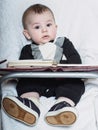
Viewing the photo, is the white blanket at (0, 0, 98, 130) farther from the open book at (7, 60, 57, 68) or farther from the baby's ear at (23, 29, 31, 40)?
the open book at (7, 60, 57, 68)

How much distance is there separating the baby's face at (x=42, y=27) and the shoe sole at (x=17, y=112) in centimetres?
48

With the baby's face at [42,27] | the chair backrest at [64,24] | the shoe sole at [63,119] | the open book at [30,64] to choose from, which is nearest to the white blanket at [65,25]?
the chair backrest at [64,24]

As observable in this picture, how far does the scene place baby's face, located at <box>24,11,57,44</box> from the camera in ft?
5.92

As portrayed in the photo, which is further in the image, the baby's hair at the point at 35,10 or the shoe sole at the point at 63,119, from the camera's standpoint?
the baby's hair at the point at 35,10

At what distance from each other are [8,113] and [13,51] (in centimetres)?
48

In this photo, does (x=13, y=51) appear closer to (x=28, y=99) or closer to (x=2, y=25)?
(x=2, y=25)

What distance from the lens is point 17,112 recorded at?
1423mm

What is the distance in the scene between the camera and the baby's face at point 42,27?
180 cm

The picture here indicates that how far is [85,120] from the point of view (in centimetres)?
143

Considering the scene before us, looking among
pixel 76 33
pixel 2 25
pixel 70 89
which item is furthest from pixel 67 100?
pixel 2 25

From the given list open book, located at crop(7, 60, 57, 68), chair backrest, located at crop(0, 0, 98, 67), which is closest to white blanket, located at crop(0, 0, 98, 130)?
chair backrest, located at crop(0, 0, 98, 67)

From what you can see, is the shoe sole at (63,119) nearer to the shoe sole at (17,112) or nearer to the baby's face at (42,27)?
the shoe sole at (17,112)

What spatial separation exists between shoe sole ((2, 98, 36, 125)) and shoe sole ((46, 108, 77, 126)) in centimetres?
7

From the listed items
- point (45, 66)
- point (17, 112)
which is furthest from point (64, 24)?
point (17, 112)
